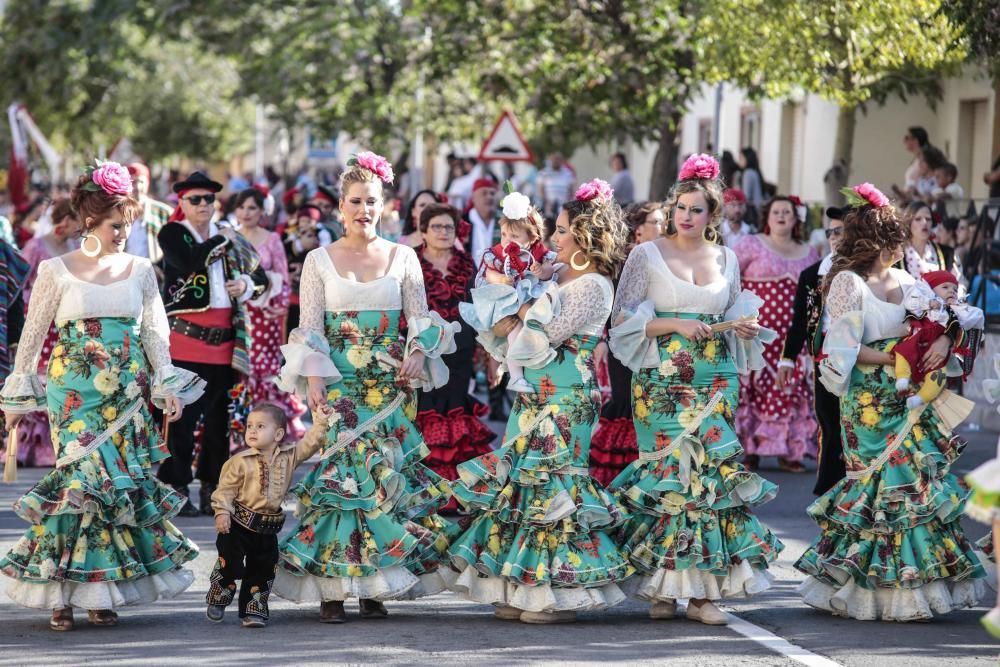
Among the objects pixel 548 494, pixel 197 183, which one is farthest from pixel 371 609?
pixel 197 183

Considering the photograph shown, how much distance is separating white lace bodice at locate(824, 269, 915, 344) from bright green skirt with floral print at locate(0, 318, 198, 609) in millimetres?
3175

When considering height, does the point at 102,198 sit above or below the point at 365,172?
below

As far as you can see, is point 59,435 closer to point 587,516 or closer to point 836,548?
point 587,516

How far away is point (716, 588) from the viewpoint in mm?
7996

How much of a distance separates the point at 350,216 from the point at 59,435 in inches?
63.9

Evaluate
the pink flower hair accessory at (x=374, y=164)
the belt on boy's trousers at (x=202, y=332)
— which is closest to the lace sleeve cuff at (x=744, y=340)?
the pink flower hair accessory at (x=374, y=164)

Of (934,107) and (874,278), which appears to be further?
(934,107)

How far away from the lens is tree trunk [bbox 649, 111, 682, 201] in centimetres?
2247

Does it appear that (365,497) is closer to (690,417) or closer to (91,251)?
(690,417)

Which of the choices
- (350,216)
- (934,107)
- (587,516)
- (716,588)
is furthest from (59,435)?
(934,107)

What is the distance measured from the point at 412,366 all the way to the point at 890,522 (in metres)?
2.27

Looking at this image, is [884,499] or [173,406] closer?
[173,406]

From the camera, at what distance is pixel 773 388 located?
13656mm

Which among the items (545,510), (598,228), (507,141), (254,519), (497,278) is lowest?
(254,519)
